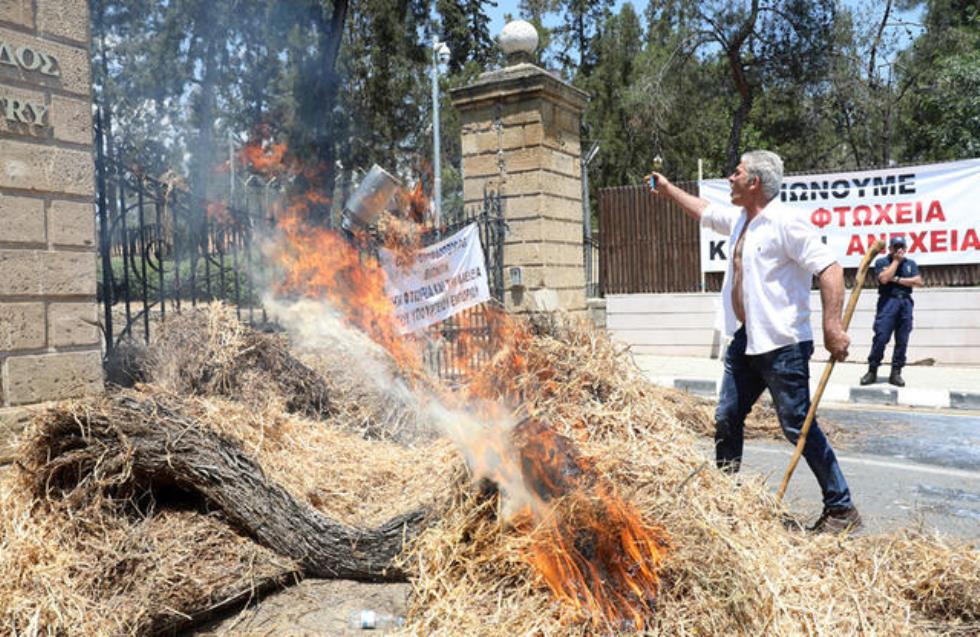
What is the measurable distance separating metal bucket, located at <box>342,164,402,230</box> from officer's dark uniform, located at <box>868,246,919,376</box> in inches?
263

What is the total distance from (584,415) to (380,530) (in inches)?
42.0

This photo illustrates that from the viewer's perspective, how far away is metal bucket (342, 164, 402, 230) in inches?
278

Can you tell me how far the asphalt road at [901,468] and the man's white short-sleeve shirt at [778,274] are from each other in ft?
3.72

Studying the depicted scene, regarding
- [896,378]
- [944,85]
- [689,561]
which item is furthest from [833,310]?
[944,85]

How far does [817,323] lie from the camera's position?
40.1 feet

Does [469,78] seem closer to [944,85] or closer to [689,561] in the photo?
[944,85]

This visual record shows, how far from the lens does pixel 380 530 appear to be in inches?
133

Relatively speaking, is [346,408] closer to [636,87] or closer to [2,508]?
[2,508]

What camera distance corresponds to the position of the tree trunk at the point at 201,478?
3350 millimetres

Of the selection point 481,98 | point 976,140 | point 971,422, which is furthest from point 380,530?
point 976,140

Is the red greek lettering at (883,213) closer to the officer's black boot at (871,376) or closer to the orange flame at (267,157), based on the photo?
the officer's black boot at (871,376)

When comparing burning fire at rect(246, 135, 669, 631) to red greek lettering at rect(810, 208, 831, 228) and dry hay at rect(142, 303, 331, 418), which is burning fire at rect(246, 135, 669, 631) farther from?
red greek lettering at rect(810, 208, 831, 228)

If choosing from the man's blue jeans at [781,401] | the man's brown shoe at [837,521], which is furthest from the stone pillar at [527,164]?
the man's brown shoe at [837,521]

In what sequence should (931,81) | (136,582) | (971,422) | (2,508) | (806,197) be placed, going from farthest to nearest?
(931,81), (806,197), (971,422), (2,508), (136,582)
